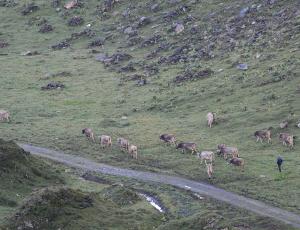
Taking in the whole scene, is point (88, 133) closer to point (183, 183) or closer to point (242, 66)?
point (183, 183)

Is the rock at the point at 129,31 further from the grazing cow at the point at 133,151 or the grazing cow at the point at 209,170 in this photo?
the grazing cow at the point at 209,170

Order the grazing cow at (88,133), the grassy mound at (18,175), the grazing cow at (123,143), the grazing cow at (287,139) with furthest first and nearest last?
the grazing cow at (88,133) → the grazing cow at (123,143) → the grazing cow at (287,139) → the grassy mound at (18,175)

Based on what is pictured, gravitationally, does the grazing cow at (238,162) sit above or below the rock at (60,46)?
below

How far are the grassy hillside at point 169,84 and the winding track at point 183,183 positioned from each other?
2.51 feet

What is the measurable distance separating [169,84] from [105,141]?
665 inches

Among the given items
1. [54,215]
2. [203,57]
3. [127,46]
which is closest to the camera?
[54,215]

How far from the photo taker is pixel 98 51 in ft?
284

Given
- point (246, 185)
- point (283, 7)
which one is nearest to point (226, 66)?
point (283, 7)

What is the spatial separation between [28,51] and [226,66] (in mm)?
33378

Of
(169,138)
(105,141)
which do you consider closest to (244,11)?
(169,138)

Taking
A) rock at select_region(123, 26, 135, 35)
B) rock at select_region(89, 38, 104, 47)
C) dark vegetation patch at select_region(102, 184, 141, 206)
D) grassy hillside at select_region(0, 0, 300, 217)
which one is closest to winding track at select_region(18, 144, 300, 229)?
grassy hillside at select_region(0, 0, 300, 217)

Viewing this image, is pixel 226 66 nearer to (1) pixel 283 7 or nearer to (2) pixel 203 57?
(2) pixel 203 57

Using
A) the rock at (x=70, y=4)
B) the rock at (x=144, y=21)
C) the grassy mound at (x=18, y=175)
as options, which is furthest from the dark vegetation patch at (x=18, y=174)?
the rock at (x=70, y=4)

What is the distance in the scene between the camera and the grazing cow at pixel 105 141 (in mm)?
52184
